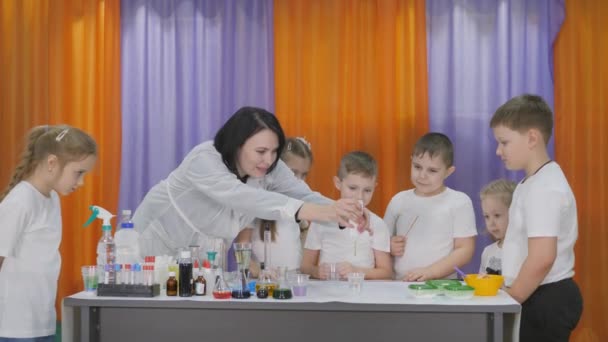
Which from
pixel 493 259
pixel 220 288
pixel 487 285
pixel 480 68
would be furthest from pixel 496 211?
pixel 220 288

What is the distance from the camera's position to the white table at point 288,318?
230 centimetres

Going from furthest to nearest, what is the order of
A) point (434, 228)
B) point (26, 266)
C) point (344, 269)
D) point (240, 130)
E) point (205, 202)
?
point (434, 228) → point (344, 269) → point (205, 202) → point (240, 130) → point (26, 266)

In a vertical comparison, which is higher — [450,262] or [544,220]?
[544,220]

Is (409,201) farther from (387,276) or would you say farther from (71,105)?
(71,105)

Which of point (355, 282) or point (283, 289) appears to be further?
point (355, 282)

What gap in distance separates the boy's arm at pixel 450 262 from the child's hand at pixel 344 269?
0.89 feet

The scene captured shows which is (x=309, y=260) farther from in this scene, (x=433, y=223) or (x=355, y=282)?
(x=355, y=282)

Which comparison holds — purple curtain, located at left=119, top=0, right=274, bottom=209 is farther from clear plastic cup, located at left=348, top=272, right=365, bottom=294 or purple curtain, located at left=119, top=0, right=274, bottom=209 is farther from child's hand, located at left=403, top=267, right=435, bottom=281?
clear plastic cup, located at left=348, top=272, right=365, bottom=294

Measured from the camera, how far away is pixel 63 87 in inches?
173

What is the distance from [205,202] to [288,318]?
76 centimetres

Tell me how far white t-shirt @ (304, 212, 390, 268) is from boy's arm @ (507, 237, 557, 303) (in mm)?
866

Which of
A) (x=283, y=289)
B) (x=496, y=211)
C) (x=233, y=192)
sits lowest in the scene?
(x=283, y=289)

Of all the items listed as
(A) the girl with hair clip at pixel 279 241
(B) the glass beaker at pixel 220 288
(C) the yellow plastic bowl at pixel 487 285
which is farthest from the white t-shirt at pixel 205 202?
(C) the yellow plastic bowl at pixel 487 285

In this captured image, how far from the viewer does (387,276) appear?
3.23m
